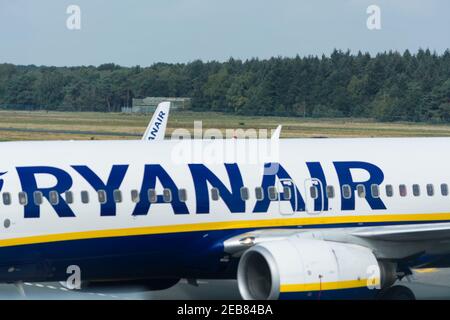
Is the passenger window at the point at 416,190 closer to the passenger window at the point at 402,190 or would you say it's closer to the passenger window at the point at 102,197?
the passenger window at the point at 402,190

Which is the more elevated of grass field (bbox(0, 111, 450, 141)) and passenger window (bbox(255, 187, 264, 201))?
passenger window (bbox(255, 187, 264, 201))

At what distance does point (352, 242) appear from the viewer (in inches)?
791

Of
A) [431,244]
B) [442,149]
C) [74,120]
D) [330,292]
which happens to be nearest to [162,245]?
[330,292]

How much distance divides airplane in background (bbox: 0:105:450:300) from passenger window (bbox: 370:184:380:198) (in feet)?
0.07

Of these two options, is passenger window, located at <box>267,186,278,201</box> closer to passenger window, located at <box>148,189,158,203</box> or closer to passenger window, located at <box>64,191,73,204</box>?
passenger window, located at <box>148,189,158,203</box>

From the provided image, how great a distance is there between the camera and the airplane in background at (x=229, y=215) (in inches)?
714

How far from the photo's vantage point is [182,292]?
2319 cm

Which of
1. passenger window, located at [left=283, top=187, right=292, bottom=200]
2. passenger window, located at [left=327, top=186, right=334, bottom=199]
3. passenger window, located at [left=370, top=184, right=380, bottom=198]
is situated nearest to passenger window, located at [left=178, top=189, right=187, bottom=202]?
passenger window, located at [left=283, top=187, right=292, bottom=200]

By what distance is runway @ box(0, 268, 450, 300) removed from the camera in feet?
70.0

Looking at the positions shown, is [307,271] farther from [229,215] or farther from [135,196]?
[135,196]

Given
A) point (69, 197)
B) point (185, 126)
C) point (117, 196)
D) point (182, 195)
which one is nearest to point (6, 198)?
point (69, 197)

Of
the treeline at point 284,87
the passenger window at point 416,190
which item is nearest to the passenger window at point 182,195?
the passenger window at point 416,190

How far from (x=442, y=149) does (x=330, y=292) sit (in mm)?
5644

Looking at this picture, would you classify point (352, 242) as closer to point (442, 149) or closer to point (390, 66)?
point (442, 149)
